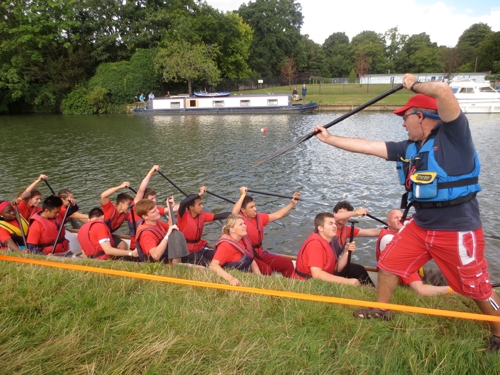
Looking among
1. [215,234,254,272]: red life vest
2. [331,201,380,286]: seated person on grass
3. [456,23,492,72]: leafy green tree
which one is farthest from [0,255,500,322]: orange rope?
[456,23,492,72]: leafy green tree

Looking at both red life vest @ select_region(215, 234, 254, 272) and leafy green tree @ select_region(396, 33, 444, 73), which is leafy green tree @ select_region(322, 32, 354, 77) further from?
red life vest @ select_region(215, 234, 254, 272)

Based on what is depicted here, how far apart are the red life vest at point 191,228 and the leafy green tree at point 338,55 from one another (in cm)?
7361

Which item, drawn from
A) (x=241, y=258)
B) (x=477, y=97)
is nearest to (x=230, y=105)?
(x=477, y=97)

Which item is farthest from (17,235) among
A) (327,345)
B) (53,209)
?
(327,345)

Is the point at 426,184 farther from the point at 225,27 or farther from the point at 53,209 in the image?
the point at 225,27

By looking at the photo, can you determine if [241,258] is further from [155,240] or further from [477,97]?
[477,97]

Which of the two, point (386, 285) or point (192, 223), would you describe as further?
point (192, 223)

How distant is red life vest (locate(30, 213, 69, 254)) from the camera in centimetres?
662

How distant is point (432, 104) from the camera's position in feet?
9.60

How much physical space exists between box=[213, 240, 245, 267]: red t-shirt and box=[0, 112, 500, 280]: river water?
323 cm

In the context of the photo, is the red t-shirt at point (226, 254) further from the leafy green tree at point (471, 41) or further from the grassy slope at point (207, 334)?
the leafy green tree at point (471, 41)

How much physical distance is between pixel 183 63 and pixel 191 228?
37.6m

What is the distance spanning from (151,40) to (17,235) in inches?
1630

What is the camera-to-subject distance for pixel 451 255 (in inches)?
110
